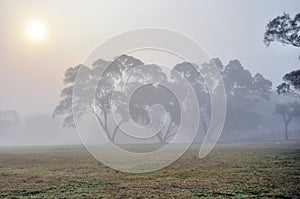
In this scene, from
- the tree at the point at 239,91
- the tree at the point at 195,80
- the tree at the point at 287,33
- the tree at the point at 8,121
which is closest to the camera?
the tree at the point at 287,33

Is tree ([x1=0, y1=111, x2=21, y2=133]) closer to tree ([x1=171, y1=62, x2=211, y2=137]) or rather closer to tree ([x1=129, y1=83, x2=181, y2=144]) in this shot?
tree ([x1=129, y1=83, x2=181, y2=144])

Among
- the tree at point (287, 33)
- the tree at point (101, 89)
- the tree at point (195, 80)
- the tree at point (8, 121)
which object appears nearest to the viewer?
the tree at point (287, 33)

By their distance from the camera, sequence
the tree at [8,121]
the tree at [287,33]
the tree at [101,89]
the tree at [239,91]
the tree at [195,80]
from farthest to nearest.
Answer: the tree at [8,121], the tree at [239,91], the tree at [195,80], the tree at [101,89], the tree at [287,33]

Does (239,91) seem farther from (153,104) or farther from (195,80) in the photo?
(153,104)

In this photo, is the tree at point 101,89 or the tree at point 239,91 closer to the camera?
the tree at point 101,89

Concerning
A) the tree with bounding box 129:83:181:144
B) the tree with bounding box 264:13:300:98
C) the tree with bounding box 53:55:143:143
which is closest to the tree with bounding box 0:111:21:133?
the tree with bounding box 53:55:143:143

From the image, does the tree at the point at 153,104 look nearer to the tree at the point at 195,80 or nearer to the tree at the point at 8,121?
the tree at the point at 195,80

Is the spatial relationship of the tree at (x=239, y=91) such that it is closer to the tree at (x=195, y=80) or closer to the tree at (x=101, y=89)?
the tree at (x=195, y=80)

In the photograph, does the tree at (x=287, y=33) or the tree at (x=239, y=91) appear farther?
the tree at (x=239, y=91)

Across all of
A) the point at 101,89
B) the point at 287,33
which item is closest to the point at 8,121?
the point at 101,89

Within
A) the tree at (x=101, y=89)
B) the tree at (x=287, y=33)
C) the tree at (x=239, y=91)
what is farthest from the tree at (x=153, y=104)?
the tree at (x=287, y=33)

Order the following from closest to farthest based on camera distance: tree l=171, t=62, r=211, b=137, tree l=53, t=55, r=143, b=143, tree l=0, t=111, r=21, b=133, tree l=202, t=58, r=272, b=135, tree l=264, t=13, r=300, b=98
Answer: tree l=264, t=13, r=300, b=98
tree l=53, t=55, r=143, b=143
tree l=171, t=62, r=211, b=137
tree l=202, t=58, r=272, b=135
tree l=0, t=111, r=21, b=133

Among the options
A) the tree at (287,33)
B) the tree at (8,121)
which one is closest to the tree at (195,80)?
the tree at (287,33)

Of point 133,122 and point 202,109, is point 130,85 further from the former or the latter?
point 202,109
